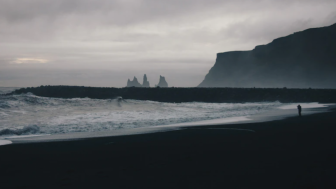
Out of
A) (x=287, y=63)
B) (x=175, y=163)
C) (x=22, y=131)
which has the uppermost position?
(x=287, y=63)

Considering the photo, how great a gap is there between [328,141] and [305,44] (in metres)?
136

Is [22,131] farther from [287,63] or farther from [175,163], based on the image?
[287,63]

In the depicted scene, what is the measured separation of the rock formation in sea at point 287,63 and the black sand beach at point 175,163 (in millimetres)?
125332

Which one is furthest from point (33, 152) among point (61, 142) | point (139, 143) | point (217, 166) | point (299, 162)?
point (299, 162)

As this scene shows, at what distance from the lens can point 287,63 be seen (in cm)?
13725

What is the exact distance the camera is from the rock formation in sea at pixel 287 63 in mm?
123188

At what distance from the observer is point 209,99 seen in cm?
5866

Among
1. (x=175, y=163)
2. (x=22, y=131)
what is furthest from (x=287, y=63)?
(x=175, y=163)

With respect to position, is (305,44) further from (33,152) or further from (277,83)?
(33,152)

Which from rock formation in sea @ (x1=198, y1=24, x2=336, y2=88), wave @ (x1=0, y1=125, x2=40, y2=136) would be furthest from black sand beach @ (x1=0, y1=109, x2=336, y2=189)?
rock formation in sea @ (x1=198, y1=24, x2=336, y2=88)

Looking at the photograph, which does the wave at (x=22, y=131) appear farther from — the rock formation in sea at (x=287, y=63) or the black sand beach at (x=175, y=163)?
the rock formation in sea at (x=287, y=63)

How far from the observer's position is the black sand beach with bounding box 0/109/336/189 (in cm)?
551

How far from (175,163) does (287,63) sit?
467 feet

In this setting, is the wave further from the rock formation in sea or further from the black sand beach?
the rock formation in sea
